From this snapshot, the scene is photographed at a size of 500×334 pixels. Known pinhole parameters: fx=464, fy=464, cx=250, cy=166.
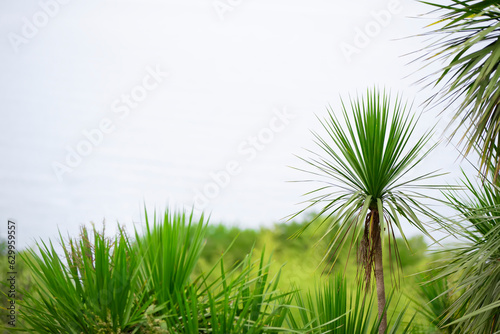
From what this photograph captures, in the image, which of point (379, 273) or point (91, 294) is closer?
point (91, 294)

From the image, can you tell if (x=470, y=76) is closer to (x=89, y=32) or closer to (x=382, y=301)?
(x=382, y=301)

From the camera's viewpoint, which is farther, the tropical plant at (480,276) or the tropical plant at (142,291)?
the tropical plant at (480,276)

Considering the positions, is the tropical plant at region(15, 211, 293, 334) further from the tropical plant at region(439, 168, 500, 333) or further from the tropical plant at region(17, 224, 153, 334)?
the tropical plant at region(439, 168, 500, 333)

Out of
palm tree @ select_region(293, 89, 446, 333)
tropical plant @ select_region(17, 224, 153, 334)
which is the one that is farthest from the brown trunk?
tropical plant @ select_region(17, 224, 153, 334)

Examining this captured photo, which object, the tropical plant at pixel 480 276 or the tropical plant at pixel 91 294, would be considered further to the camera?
the tropical plant at pixel 480 276

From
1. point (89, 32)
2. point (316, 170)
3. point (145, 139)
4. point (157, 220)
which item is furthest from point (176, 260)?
point (89, 32)

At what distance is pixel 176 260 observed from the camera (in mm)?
3281

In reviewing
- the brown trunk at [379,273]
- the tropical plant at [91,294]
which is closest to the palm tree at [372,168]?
the brown trunk at [379,273]

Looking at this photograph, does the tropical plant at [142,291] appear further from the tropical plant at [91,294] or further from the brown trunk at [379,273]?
the brown trunk at [379,273]

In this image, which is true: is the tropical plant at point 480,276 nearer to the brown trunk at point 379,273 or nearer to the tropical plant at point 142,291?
the brown trunk at point 379,273

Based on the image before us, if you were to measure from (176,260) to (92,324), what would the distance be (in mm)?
678

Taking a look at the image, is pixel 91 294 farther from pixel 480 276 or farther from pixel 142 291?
pixel 480 276

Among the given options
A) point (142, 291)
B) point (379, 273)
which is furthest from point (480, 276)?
point (142, 291)

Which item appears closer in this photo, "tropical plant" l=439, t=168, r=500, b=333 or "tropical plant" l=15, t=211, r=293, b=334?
"tropical plant" l=15, t=211, r=293, b=334
